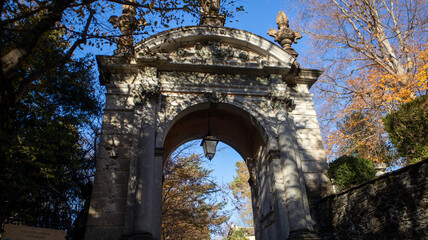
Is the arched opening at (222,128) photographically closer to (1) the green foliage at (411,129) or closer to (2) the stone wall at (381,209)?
(2) the stone wall at (381,209)

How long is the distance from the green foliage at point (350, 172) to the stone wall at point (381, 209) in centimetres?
54

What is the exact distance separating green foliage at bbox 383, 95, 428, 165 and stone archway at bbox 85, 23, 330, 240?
2104 mm

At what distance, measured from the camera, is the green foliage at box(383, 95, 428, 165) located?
763 centimetres

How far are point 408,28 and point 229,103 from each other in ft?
28.9

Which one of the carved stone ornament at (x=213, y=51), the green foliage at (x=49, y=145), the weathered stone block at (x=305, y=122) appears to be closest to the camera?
the green foliage at (x=49, y=145)

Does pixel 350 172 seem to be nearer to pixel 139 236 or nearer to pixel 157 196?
pixel 157 196

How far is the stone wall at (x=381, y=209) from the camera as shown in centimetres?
593

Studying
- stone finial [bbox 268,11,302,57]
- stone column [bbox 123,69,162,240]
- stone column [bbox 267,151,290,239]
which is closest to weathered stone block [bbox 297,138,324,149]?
stone column [bbox 267,151,290,239]

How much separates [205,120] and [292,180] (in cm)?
387

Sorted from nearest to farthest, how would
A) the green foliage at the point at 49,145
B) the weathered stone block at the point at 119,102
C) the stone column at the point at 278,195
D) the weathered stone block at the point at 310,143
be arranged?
the green foliage at the point at 49,145, the stone column at the point at 278,195, the weathered stone block at the point at 119,102, the weathered stone block at the point at 310,143

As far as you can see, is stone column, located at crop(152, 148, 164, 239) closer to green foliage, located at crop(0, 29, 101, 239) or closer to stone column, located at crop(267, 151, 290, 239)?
green foliage, located at crop(0, 29, 101, 239)

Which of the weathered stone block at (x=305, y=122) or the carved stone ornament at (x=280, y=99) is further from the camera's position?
the weathered stone block at (x=305, y=122)

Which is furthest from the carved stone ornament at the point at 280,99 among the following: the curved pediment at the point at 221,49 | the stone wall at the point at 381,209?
the stone wall at the point at 381,209

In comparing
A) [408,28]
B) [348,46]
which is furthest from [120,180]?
[408,28]
